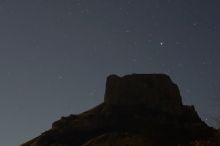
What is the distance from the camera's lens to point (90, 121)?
335ft

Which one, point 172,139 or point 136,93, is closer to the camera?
point 172,139

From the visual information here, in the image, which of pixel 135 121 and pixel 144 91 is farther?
pixel 144 91

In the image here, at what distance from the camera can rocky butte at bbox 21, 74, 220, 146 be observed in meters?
86.4

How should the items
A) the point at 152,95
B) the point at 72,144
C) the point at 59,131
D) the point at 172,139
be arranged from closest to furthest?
the point at 172,139, the point at 72,144, the point at 59,131, the point at 152,95

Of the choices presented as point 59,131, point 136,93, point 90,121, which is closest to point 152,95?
point 136,93

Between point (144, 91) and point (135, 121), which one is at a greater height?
point (144, 91)

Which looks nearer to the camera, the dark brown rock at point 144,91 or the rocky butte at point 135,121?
the rocky butte at point 135,121

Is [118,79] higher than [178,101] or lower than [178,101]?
higher

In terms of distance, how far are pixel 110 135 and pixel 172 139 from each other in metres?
12.8

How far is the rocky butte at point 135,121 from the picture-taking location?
284ft

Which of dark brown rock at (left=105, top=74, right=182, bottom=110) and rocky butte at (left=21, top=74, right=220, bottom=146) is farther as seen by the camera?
dark brown rock at (left=105, top=74, right=182, bottom=110)

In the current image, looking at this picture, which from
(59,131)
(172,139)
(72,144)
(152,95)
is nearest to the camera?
(172,139)

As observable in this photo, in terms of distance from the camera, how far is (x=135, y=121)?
322ft

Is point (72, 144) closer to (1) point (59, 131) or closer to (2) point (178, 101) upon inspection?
(1) point (59, 131)
